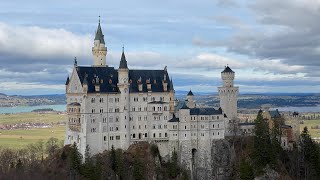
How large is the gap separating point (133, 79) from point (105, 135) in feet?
47.1

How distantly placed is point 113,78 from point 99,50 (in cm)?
1055

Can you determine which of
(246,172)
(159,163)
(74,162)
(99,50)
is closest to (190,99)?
(159,163)

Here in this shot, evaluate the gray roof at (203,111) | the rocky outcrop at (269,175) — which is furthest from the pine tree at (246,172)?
the gray roof at (203,111)

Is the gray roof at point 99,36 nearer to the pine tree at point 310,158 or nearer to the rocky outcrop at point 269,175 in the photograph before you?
the rocky outcrop at point 269,175

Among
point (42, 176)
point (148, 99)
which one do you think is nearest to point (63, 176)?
point (42, 176)

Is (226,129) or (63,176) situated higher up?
(226,129)

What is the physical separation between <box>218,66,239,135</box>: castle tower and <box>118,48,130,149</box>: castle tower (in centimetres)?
2509

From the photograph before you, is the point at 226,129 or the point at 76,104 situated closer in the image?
the point at 76,104

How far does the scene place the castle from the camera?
4092 inches

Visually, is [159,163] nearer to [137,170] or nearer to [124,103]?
[137,170]

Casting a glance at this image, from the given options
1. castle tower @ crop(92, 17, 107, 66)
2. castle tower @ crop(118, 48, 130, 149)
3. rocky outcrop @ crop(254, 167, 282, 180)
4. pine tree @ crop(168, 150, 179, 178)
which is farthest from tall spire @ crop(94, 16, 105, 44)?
rocky outcrop @ crop(254, 167, 282, 180)

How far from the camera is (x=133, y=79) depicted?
111 m

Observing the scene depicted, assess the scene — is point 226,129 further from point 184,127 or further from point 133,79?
point 133,79

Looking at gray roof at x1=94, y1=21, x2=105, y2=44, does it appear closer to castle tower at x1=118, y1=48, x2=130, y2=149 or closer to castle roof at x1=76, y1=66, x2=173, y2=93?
castle roof at x1=76, y1=66, x2=173, y2=93
